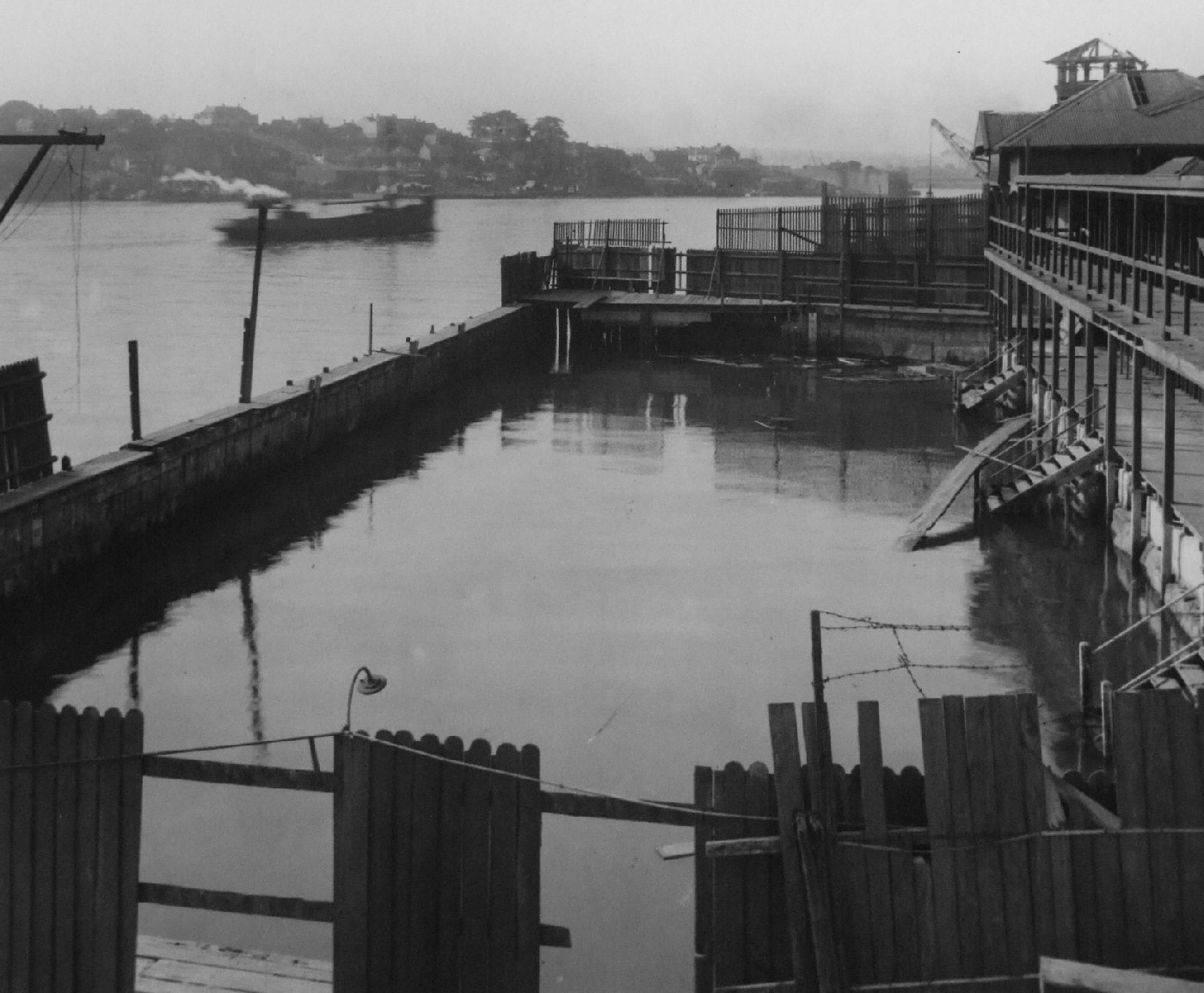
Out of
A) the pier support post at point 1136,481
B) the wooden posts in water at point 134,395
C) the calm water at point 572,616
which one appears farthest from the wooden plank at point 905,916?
the wooden posts in water at point 134,395

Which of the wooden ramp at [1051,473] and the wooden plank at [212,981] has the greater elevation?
→ the wooden ramp at [1051,473]

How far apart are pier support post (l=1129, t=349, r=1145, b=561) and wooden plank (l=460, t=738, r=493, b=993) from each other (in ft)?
49.1

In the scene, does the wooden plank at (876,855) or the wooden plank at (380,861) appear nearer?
the wooden plank at (876,855)

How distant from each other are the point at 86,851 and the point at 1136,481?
1661 cm

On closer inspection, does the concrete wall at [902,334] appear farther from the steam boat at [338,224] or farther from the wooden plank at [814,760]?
the steam boat at [338,224]

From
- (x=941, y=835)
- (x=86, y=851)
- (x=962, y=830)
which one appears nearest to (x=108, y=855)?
(x=86, y=851)

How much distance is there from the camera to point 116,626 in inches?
795

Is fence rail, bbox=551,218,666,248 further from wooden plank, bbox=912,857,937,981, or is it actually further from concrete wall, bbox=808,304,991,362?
wooden plank, bbox=912,857,937,981

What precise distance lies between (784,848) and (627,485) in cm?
2255

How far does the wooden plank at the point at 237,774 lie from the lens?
7.75 m

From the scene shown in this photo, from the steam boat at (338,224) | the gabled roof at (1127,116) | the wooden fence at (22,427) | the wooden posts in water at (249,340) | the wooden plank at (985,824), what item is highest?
the steam boat at (338,224)

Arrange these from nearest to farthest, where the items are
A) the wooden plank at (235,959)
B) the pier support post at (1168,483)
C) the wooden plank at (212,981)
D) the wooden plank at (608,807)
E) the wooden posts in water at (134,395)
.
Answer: the wooden plank at (608,807)
the wooden plank at (212,981)
the wooden plank at (235,959)
the pier support post at (1168,483)
the wooden posts in water at (134,395)

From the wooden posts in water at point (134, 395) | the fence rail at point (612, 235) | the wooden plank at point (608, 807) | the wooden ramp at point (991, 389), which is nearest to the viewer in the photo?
the wooden plank at point (608, 807)

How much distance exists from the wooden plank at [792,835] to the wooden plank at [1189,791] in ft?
6.15
